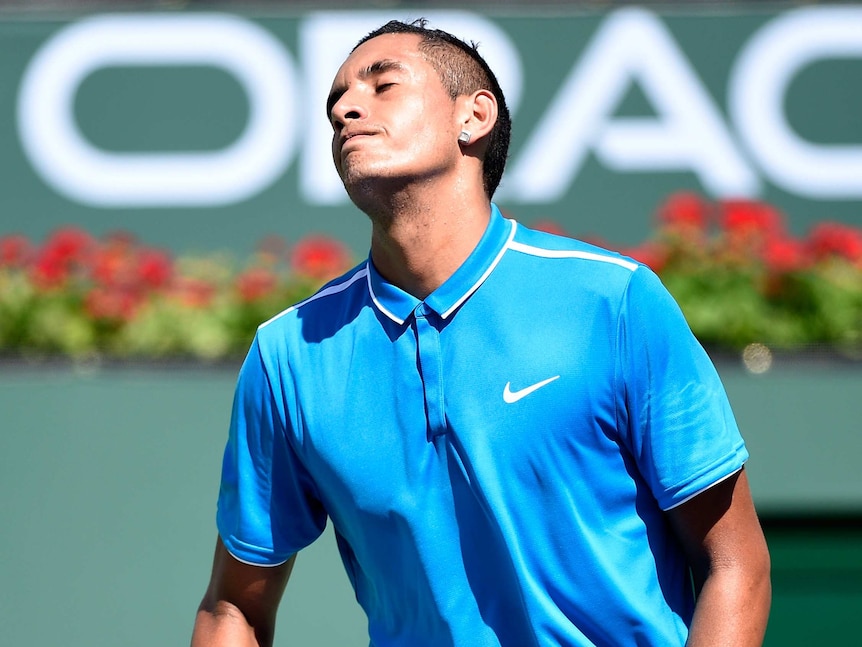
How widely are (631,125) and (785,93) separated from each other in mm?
796

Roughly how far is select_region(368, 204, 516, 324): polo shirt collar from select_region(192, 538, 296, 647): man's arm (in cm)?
50

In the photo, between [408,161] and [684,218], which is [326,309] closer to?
[408,161]

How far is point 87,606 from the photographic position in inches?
145

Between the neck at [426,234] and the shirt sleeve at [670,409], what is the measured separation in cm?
33

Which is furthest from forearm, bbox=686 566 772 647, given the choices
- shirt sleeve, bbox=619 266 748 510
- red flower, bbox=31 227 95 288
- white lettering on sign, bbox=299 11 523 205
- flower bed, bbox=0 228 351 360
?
white lettering on sign, bbox=299 11 523 205

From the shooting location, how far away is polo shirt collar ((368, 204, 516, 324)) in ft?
5.86

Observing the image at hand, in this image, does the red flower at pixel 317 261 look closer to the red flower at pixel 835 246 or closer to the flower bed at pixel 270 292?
the flower bed at pixel 270 292

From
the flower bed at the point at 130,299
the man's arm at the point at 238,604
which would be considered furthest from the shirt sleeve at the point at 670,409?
the flower bed at the point at 130,299

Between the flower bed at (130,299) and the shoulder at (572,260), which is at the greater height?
the shoulder at (572,260)

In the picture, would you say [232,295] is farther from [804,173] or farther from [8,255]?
[804,173]

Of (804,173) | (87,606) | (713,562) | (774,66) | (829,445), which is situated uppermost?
(774,66)

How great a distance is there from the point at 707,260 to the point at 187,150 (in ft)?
8.60

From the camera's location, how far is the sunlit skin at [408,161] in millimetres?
1809

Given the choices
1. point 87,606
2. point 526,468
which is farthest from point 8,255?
point 526,468
